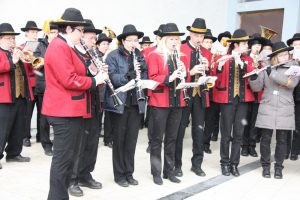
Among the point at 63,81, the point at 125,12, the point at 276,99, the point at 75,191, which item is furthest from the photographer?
the point at 125,12

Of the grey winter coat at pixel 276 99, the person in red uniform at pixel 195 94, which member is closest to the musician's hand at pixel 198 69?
the person in red uniform at pixel 195 94

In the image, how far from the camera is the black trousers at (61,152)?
3.69m

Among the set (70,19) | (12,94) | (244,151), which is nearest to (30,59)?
(12,94)

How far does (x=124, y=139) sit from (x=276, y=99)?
2.38 meters

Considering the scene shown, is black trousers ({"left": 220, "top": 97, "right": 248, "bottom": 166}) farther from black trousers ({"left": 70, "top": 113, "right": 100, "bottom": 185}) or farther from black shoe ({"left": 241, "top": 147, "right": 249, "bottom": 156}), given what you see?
black trousers ({"left": 70, "top": 113, "right": 100, "bottom": 185})

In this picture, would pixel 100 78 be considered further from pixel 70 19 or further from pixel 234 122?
pixel 234 122

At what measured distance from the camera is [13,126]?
236 inches

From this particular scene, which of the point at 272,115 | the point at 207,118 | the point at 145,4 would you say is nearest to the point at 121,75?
the point at 272,115

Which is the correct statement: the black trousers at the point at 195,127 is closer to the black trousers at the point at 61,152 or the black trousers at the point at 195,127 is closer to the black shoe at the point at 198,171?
the black shoe at the point at 198,171

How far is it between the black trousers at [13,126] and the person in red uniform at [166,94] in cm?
221

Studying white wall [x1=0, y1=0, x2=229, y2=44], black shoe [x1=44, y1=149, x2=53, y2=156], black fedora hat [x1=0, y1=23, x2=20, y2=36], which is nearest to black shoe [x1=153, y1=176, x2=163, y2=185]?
black shoe [x1=44, y1=149, x2=53, y2=156]

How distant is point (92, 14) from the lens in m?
9.18

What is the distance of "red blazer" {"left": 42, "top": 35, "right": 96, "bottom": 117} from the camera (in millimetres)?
3594

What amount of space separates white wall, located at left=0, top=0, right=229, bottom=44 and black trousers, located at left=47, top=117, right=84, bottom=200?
16.0ft
